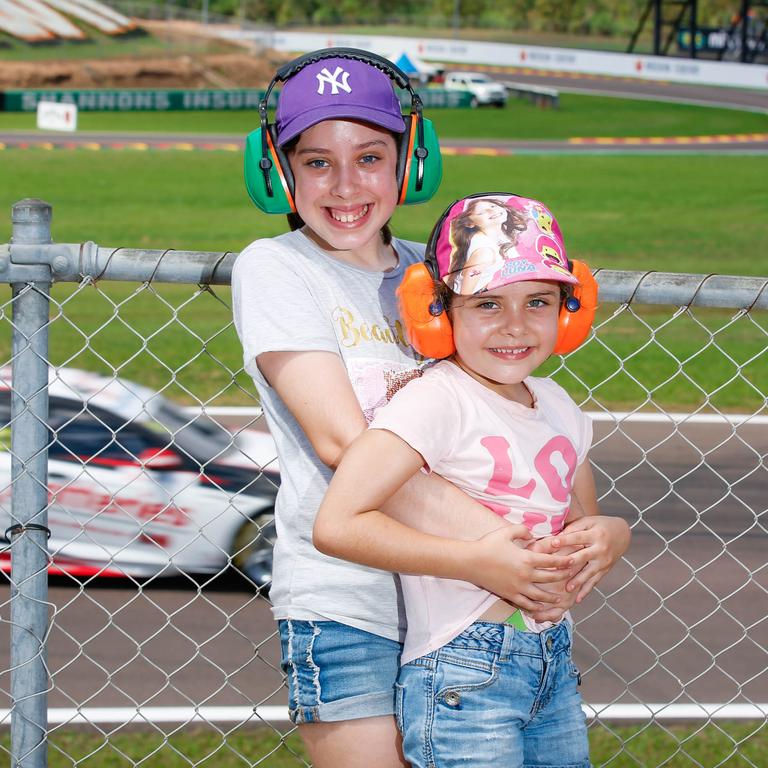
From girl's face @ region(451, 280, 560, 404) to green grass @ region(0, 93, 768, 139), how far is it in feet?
126

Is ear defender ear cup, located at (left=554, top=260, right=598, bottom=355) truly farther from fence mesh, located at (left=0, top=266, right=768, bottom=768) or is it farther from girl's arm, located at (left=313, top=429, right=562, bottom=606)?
fence mesh, located at (left=0, top=266, right=768, bottom=768)

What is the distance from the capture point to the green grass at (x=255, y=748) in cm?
502

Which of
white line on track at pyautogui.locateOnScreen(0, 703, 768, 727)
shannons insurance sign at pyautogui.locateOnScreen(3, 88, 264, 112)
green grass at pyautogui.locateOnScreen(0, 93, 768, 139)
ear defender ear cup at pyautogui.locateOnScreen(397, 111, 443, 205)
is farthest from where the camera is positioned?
shannons insurance sign at pyautogui.locateOnScreen(3, 88, 264, 112)

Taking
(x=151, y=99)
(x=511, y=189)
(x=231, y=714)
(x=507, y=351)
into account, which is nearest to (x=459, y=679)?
(x=507, y=351)

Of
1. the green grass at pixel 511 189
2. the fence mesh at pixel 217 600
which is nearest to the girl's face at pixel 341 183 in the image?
the fence mesh at pixel 217 600

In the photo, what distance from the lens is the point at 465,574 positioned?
239 centimetres

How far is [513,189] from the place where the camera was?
27625 mm

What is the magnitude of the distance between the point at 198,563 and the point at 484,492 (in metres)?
4.47

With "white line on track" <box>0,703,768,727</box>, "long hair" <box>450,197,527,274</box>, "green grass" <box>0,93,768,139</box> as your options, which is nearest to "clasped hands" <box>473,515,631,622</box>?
"long hair" <box>450,197,527,274</box>

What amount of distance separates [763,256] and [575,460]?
18.0 m

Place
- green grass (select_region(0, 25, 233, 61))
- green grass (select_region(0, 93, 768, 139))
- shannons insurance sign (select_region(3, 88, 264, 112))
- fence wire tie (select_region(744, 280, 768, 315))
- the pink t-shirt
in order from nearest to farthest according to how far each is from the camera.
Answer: the pink t-shirt
fence wire tie (select_region(744, 280, 768, 315))
green grass (select_region(0, 93, 768, 139))
shannons insurance sign (select_region(3, 88, 264, 112))
green grass (select_region(0, 25, 233, 61))

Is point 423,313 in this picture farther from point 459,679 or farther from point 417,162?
point 459,679

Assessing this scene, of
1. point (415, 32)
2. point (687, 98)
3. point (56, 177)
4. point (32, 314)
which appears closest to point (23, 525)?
point (32, 314)

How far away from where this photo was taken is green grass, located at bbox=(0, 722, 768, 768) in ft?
16.5
